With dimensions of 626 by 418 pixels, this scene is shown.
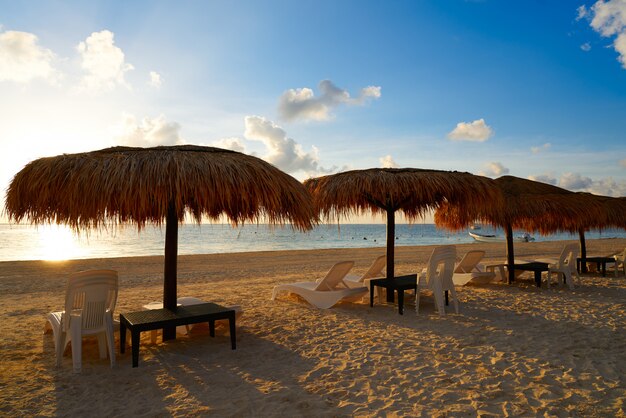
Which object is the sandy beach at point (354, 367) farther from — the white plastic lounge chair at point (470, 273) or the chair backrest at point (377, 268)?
the white plastic lounge chair at point (470, 273)

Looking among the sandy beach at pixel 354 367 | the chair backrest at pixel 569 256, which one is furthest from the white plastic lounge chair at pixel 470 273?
the sandy beach at pixel 354 367

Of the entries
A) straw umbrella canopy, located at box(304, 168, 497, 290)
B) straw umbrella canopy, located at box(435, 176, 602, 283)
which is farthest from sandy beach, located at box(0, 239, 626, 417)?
straw umbrella canopy, located at box(435, 176, 602, 283)

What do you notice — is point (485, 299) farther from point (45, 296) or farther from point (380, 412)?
point (45, 296)

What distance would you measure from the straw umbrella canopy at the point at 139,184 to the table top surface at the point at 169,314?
20cm

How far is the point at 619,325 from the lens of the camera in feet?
15.6

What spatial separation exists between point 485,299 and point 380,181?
2.73 meters

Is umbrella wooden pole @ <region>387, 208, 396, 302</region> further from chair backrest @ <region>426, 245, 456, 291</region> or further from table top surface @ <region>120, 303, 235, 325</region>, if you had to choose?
table top surface @ <region>120, 303, 235, 325</region>

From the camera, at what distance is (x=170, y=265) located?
→ 4.38 meters

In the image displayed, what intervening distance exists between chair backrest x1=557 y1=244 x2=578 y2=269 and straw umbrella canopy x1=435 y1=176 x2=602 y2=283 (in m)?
0.90

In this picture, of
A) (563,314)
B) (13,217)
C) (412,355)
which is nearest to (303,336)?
(412,355)

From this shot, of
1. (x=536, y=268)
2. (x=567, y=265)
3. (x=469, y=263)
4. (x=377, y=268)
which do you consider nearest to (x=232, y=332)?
(x=377, y=268)

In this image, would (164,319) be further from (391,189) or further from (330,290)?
(391,189)

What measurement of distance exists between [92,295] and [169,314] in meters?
0.72

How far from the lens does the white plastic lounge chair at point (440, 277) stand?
215 inches
